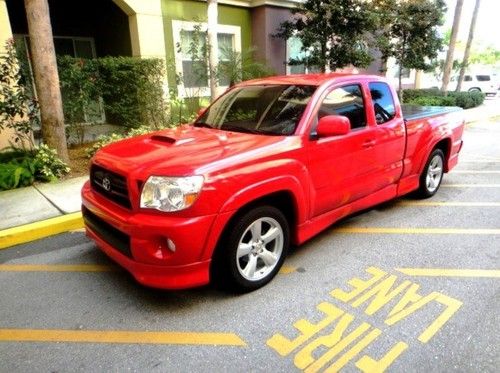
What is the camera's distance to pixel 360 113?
409cm

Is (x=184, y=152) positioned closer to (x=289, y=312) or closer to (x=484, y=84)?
(x=289, y=312)

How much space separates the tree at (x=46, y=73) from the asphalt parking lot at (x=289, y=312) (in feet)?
8.71

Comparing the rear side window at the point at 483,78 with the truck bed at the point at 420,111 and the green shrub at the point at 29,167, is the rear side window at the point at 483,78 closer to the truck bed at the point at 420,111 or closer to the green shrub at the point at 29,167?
the truck bed at the point at 420,111

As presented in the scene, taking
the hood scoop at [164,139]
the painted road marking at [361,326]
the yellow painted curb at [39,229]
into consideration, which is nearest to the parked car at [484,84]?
the painted road marking at [361,326]

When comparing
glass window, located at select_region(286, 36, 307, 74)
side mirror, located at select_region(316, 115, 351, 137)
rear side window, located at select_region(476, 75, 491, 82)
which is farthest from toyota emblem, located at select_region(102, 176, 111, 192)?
rear side window, located at select_region(476, 75, 491, 82)

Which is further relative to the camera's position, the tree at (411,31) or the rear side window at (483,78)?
the rear side window at (483,78)

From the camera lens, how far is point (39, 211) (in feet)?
16.2

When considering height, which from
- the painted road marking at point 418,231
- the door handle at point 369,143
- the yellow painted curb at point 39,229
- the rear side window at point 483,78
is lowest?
the painted road marking at point 418,231

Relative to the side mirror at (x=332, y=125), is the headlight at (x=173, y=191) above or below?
below

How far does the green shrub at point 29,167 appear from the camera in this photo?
19.3 feet

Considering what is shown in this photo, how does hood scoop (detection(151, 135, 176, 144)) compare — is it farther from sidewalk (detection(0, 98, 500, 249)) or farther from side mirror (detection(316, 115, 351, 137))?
sidewalk (detection(0, 98, 500, 249))

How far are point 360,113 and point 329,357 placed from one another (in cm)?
252

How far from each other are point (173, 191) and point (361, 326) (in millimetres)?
1671

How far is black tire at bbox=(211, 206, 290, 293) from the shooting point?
2996 millimetres
